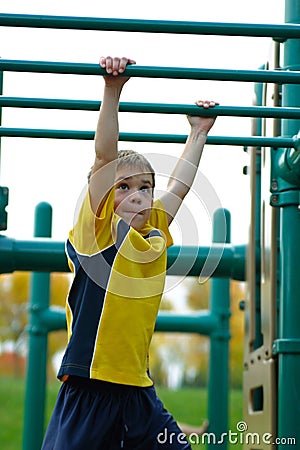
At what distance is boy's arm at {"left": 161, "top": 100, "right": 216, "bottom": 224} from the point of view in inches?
111

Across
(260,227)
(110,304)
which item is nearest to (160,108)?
(110,304)

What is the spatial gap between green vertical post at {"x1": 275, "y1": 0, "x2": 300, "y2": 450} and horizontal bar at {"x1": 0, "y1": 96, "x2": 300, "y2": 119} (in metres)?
0.48

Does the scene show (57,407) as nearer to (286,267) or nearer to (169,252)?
(286,267)

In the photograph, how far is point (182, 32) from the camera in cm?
232

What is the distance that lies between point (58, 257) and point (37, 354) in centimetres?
117

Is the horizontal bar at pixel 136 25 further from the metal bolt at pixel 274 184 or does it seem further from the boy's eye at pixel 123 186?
the metal bolt at pixel 274 184

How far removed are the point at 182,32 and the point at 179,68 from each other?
120mm

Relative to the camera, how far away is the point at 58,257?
12.2 ft

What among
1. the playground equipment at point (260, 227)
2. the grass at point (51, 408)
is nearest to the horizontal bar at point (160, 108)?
the playground equipment at point (260, 227)

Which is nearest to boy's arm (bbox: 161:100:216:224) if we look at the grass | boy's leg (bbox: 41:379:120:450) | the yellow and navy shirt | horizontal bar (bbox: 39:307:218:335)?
the yellow and navy shirt

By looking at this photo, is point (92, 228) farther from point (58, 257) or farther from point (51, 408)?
point (51, 408)

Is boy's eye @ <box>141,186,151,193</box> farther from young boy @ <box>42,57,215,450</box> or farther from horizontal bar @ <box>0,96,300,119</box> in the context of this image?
horizontal bar @ <box>0,96,300,119</box>

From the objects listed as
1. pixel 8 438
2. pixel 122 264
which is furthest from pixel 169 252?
pixel 8 438

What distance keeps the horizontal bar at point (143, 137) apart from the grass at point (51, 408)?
8.60 meters
